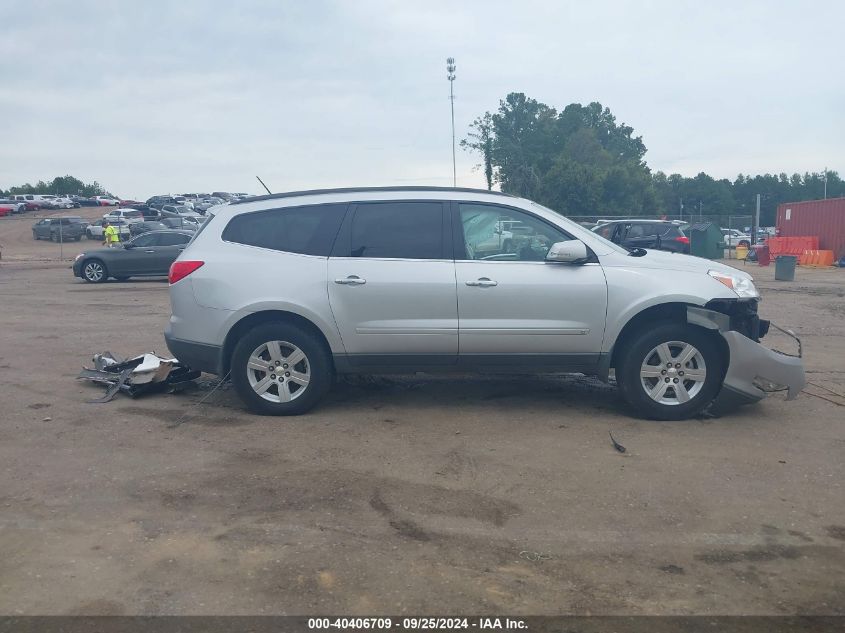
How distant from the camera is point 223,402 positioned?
7715mm

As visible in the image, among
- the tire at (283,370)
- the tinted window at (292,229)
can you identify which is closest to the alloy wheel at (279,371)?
the tire at (283,370)

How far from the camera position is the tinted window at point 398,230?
7188mm

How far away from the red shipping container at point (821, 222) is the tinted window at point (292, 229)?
30.2 m

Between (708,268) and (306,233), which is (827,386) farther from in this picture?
(306,233)

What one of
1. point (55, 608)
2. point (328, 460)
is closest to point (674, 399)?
point (328, 460)

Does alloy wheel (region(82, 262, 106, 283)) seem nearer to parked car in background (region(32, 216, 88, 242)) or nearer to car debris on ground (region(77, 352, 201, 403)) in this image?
car debris on ground (region(77, 352, 201, 403))

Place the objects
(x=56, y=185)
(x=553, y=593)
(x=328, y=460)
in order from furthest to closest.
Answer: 1. (x=56, y=185)
2. (x=328, y=460)
3. (x=553, y=593)

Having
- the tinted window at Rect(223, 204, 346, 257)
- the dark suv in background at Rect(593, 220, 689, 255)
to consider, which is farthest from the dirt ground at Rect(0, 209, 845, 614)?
the dark suv in background at Rect(593, 220, 689, 255)

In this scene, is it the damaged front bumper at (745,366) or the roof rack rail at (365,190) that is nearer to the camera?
the damaged front bumper at (745,366)

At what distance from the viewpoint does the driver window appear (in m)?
7.14

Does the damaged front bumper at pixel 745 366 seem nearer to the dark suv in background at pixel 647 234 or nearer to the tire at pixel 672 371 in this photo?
the tire at pixel 672 371

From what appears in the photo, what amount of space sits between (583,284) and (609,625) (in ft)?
12.2

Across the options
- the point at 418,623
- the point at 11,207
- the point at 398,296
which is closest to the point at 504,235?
the point at 398,296

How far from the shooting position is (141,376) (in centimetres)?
796
